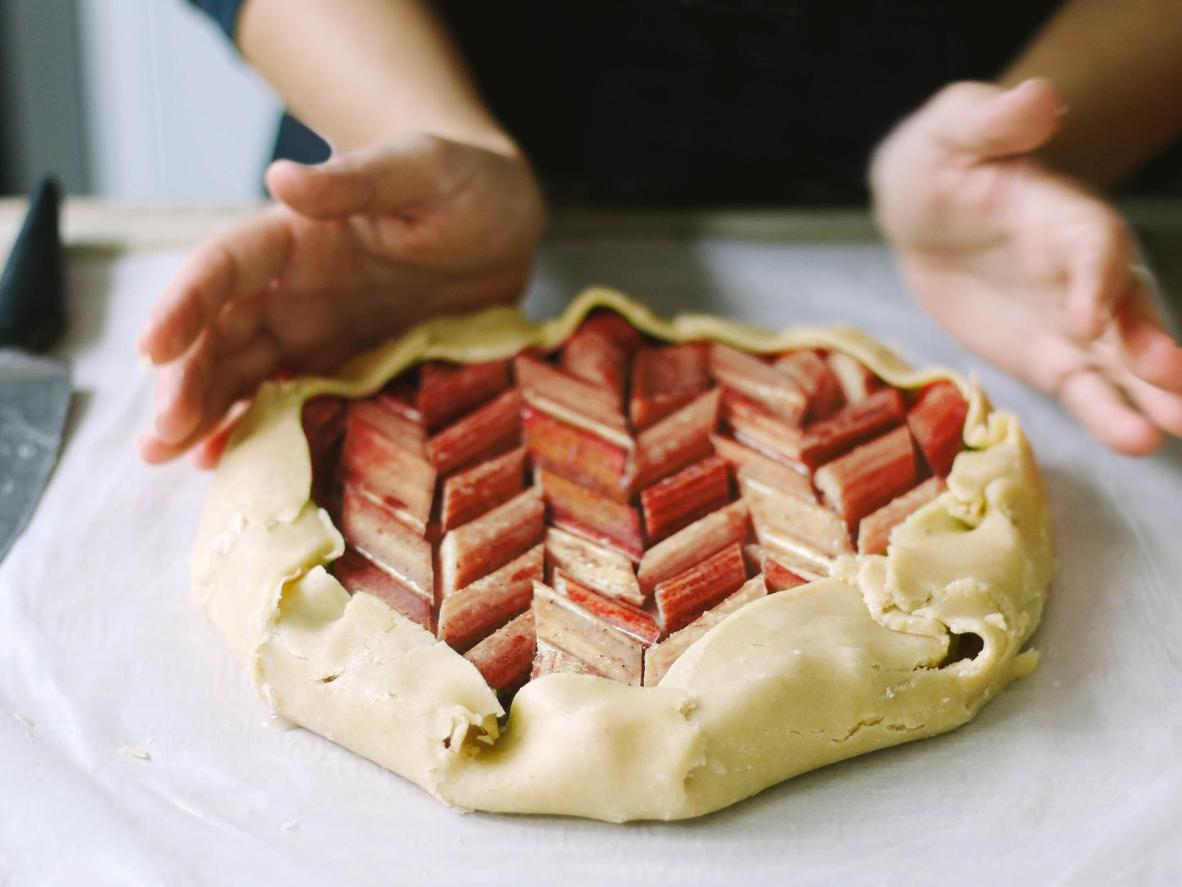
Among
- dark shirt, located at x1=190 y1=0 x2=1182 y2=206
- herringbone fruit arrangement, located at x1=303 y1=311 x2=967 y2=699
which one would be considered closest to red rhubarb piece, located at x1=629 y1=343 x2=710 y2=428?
herringbone fruit arrangement, located at x1=303 y1=311 x2=967 y2=699

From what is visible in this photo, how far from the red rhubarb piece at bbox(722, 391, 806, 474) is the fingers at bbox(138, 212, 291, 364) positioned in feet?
1.74

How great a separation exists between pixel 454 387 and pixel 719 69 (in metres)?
0.64

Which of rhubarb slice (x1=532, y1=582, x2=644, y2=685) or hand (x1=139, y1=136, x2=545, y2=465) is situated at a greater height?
hand (x1=139, y1=136, x2=545, y2=465)

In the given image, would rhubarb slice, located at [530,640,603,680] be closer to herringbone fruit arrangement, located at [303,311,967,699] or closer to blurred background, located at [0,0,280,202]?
herringbone fruit arrangement, located at [303,311,967,699]

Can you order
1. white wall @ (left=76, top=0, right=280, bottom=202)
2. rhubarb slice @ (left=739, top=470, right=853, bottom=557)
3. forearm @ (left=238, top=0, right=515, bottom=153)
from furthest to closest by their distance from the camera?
white wall @ (left=76, top=0, right=280, bottom=202) < forearm @ (left=238, top=0, right=515, bottom=153) < rhubarb slice @ (left=739, top=470, right=853, bottom=557)

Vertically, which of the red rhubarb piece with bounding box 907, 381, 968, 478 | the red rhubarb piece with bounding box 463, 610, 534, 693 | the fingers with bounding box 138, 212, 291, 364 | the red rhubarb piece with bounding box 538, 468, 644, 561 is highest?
the fingers with bounding box 138, 212, 291, 364

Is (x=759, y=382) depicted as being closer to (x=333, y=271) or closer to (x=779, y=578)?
(x=779, y=578)

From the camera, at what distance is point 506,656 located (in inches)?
41.6

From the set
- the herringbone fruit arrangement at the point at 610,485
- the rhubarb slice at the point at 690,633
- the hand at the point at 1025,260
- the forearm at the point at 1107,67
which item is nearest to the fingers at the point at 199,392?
the herringbone fruit arrangement at the point at 610,485

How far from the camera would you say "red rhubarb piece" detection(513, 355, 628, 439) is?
1.34 m

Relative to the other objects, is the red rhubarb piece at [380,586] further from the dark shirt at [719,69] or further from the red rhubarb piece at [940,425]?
the dark shirt at [719,69]

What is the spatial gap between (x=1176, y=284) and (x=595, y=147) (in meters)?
0.87

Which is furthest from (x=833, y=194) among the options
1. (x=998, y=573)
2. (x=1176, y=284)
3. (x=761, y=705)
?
(x=761, y=705)

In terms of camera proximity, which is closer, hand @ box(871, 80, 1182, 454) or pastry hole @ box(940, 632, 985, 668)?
pastry hole @ box(940, 632, 985, 668)
